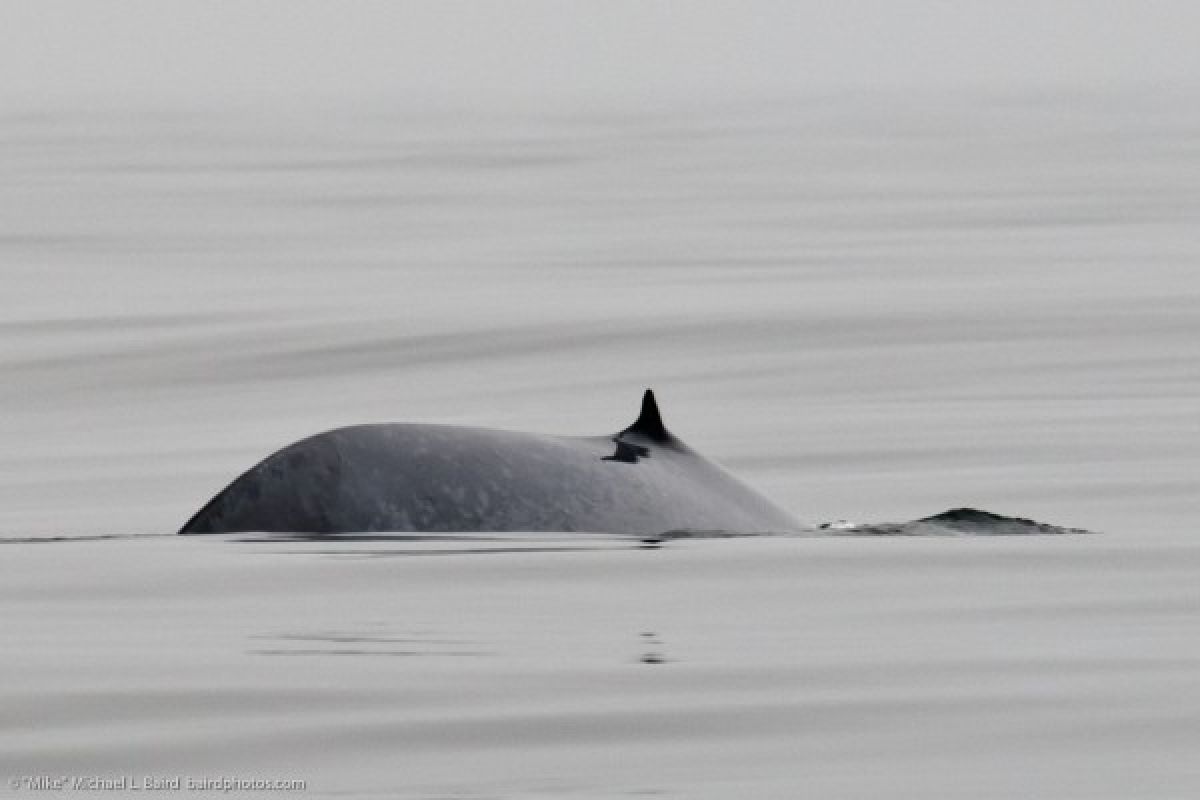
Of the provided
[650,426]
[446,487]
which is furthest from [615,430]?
[446,487]

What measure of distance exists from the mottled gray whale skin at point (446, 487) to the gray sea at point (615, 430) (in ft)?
0.42

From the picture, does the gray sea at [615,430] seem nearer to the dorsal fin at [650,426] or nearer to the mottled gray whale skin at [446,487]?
the mottled gray whale skin at [446,487]

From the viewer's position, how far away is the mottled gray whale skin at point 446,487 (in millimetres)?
10727

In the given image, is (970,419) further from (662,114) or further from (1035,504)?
(662,114)

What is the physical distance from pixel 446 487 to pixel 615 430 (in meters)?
7.46

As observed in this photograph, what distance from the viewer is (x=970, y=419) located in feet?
58.7

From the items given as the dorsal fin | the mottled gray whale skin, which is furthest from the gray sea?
the dorsal fin

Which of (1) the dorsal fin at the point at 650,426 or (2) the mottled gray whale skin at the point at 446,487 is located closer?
(2) the mottled gray whale skin at the point at 446,487

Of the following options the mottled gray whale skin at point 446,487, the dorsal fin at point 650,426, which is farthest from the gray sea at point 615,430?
the dorsal fin at point 650,426

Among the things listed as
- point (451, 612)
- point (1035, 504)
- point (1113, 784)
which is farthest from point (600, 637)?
point (1035, 504)

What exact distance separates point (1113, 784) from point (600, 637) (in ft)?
8.16

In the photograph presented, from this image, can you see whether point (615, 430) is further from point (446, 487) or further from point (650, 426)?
point (446, 487)

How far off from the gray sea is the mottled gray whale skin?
0.13m

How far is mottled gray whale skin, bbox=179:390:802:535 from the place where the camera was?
35.2 feet
